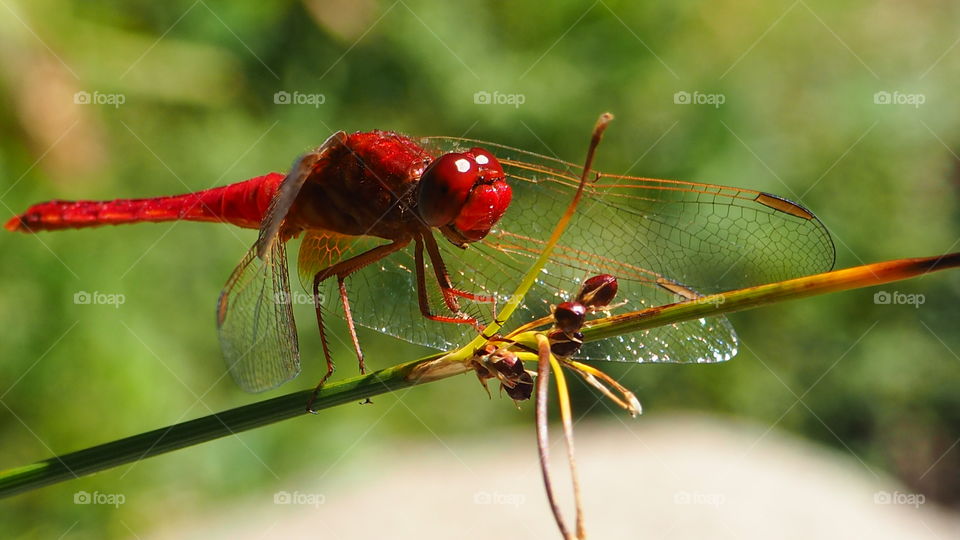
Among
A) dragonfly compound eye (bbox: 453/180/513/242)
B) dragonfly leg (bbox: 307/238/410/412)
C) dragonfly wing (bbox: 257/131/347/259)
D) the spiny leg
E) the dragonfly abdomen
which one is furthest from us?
the dragonfly abdomen

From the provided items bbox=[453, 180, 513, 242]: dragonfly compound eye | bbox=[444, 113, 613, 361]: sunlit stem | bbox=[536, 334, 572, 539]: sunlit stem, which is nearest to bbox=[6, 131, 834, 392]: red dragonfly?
bbox=[453, 180, 513, 242]: dragonfly compound eye

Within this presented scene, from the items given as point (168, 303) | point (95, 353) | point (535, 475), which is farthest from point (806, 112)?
point (95, 353)

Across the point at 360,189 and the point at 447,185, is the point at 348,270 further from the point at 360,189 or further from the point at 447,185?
the point at 447,185

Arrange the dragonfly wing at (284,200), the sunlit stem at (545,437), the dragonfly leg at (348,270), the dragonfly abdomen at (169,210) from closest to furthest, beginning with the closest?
the sunlit stem at (545,437)
the dragonfly wing at (284,200)
the dragonfly leg at (348,270)
the dragonfly abdomen at (169,210)

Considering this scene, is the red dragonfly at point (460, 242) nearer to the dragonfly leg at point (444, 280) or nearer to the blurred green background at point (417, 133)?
the dragonfly leg at point (444, 280)

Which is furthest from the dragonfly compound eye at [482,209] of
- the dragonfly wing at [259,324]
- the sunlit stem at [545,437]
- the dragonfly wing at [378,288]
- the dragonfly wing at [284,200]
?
the sunlit stem at [545,437]

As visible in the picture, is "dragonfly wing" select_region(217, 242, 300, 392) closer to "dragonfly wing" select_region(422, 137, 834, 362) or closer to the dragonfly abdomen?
the dragonfly abdomen
